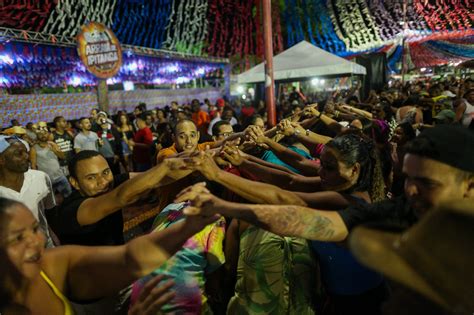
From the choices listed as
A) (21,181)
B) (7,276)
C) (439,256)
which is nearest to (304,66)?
(21,181)

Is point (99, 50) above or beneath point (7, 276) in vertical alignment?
above

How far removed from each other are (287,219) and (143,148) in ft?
18.6

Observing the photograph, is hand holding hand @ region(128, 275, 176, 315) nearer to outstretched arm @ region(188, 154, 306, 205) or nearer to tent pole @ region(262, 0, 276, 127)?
outstretched arm @ region(188, 154, 306, 205)

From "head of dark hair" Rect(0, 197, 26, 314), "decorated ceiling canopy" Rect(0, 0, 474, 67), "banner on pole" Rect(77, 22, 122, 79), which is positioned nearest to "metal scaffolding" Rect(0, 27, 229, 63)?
"decorated ceiling canopy" Rect(0, 0, 474, 67)

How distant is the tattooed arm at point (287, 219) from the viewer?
5.15ft

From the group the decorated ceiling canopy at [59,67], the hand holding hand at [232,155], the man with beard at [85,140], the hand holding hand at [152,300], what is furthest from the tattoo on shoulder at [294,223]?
the decorated ceiling canopy at [59,67]

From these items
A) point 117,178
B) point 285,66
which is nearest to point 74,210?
point 117,178

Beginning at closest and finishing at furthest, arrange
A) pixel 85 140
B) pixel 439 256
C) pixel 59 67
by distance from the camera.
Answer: pixel 439 256, pixel 85 140, pixel 59 67

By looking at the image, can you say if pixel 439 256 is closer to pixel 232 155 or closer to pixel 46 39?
pixel 232 155

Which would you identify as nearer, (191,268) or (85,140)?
(191,268)

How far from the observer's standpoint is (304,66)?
8.82 metres

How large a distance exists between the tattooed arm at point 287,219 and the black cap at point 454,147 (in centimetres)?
55

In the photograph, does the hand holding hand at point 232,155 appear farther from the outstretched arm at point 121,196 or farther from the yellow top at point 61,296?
the yellow top at point 61,296

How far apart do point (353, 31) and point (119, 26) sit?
10340mm
